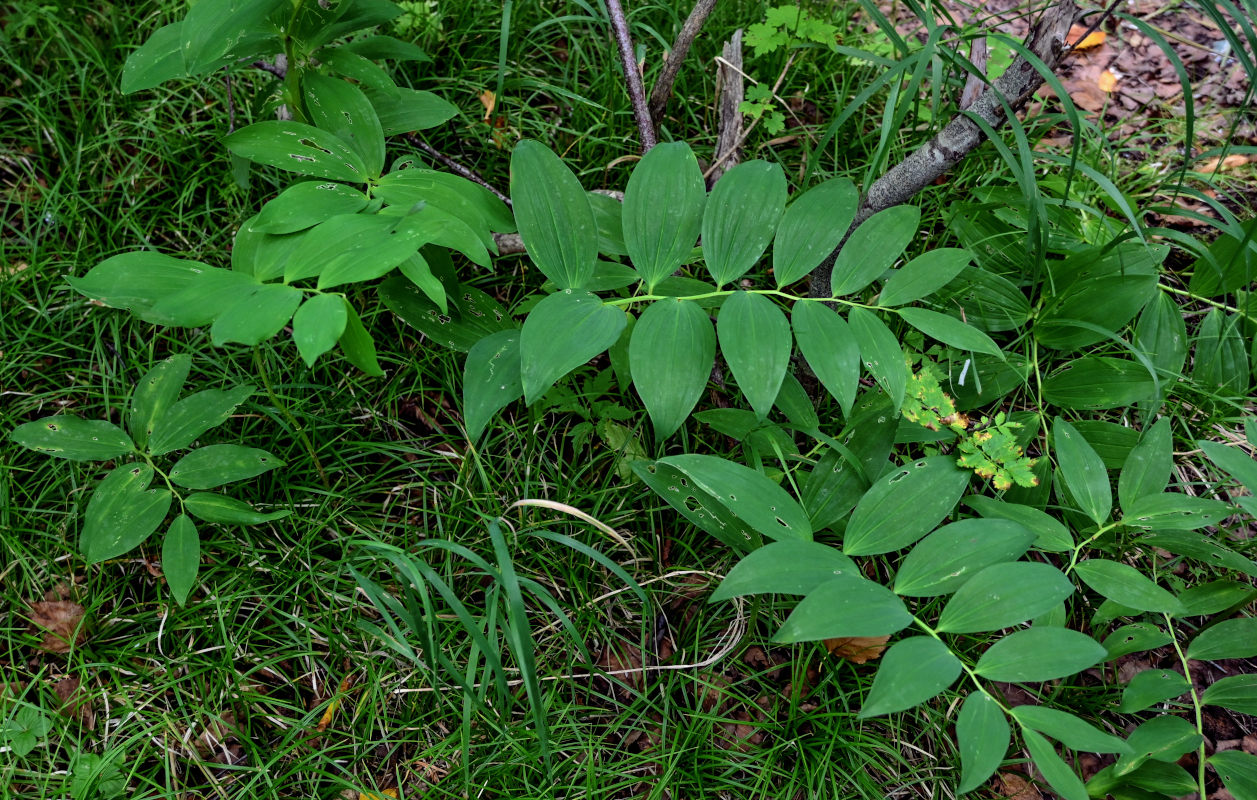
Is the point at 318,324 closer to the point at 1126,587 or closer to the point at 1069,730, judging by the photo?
the point at 1069,730

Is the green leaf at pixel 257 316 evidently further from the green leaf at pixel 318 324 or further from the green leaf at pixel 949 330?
the green leaf at pixel 949 330

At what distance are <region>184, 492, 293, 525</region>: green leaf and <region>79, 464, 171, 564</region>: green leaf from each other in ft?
0.18

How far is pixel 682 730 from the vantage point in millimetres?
1834

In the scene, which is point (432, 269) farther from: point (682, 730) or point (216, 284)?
point (682, 730)

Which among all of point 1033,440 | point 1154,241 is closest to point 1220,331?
point 1154,241

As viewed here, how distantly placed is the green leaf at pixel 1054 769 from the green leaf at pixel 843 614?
283 mm

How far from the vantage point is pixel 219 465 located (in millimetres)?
1883

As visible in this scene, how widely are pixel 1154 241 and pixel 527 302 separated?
1.89 m

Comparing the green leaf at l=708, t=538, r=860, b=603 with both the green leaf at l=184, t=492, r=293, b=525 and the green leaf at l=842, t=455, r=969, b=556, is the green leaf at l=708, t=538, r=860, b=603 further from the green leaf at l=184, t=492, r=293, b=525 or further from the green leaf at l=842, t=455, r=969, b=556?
the green leaf at l=184, t=492, r=293, b=525

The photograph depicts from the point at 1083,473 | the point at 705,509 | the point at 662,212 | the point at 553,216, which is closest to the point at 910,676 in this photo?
the point at 705,509

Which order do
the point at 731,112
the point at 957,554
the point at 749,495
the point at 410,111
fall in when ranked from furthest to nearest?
the point at 731,112
the point at 410,111
the point at 749,495
the point at 957,554

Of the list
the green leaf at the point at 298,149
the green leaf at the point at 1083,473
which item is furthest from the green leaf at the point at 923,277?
the green leaf at the point at 298,149

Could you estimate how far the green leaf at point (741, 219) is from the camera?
5.69ft

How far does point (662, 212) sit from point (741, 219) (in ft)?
0.55
